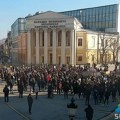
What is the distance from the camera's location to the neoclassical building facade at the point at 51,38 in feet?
238

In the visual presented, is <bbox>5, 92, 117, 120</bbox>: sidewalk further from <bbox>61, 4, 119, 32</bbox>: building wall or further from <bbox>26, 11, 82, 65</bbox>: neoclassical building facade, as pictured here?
<bbox>61, 4, 119, 32</bbox>: building wall

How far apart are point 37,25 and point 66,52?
8.47 metres

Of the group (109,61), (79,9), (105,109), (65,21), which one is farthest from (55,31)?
(105,109)

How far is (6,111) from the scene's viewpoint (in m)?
23.2

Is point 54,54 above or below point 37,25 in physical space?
below

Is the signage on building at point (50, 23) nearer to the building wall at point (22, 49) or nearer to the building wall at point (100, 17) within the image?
the building wall at point (22, 49)

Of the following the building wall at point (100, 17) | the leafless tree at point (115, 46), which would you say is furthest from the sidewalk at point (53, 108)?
the building wall at point (100, 17)

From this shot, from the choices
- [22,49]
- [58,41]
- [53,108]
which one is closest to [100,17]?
[22,49]

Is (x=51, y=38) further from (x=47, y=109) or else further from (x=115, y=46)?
(x=47, y=109)

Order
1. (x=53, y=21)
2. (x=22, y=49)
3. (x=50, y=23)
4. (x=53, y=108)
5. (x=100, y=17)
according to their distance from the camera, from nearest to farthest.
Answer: (x=53, y=108), (x=53, y=21), (x=50, y=23), (x=22, y=49), (x=100, y=17)

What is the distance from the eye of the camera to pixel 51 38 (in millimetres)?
76250

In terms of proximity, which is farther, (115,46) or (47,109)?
(115,46)

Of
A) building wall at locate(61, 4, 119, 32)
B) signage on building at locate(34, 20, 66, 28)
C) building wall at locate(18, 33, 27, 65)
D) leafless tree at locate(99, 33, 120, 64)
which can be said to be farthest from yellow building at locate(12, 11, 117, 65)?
building wall at locate(61, 4, 119, 32)

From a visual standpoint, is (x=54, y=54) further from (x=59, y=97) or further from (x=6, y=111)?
(x=6, y=111)
